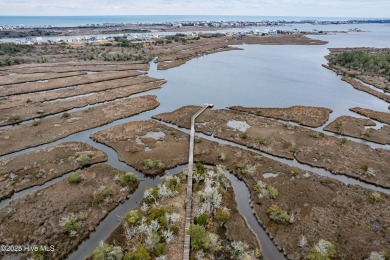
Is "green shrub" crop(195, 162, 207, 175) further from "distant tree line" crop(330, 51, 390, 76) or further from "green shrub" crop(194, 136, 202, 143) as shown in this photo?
"distant tree line" crop(330, 51, 390, 76)

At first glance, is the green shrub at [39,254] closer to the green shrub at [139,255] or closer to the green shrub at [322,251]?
the green shrub at [139,255]

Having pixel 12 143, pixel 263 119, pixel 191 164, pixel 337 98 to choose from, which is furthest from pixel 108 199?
pixel 337 98

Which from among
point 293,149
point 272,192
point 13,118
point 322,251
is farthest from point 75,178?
point 293,149

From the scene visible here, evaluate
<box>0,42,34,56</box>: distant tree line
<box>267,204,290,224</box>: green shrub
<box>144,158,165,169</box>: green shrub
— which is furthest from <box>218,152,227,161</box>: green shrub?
<box>0,42,34,56</box>: distant tree line

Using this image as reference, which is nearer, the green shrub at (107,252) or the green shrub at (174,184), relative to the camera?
the green shrub at (107,252)

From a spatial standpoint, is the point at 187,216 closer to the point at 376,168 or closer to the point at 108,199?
the point at 108,199

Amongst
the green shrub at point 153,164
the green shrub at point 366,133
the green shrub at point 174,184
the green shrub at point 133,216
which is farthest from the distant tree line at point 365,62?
the green shrub at point 133,216

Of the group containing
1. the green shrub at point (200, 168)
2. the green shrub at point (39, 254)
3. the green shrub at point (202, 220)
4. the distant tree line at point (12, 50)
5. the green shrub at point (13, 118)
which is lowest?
the green shrub at point (39, 254)
